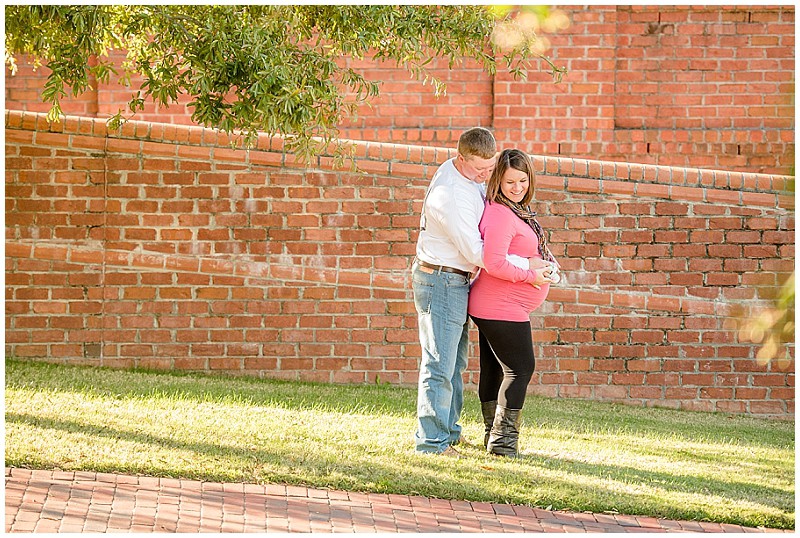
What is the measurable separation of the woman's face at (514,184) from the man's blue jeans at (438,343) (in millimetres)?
510

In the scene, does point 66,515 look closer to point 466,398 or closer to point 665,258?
point 466,398

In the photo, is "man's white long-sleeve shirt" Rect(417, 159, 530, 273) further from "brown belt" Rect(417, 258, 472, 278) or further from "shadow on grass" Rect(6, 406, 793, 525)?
"shadow on grass" Rect(6, 406, 793, 525)

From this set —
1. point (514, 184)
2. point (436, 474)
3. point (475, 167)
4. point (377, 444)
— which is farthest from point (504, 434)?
point (475, 167)

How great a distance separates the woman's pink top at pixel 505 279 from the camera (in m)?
5.02

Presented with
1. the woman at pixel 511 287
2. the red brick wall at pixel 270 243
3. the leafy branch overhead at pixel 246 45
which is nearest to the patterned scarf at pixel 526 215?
the woman at pixel 511 287

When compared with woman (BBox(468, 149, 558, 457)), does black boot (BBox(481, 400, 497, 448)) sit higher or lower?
lower

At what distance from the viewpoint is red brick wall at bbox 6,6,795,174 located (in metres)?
9.87

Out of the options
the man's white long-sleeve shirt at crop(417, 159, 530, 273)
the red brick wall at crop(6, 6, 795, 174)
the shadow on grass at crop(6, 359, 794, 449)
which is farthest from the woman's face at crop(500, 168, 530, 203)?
the red brick wall at crop(6, 6, 795, 174)

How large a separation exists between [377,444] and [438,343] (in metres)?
0.80

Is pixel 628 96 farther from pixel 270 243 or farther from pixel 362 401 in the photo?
pixel 362 401

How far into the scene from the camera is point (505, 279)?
507 cm

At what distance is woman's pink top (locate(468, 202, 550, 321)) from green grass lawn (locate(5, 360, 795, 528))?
2.72ft

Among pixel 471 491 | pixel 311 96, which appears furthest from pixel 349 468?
pixel 311 96

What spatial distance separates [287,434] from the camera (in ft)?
18.9
